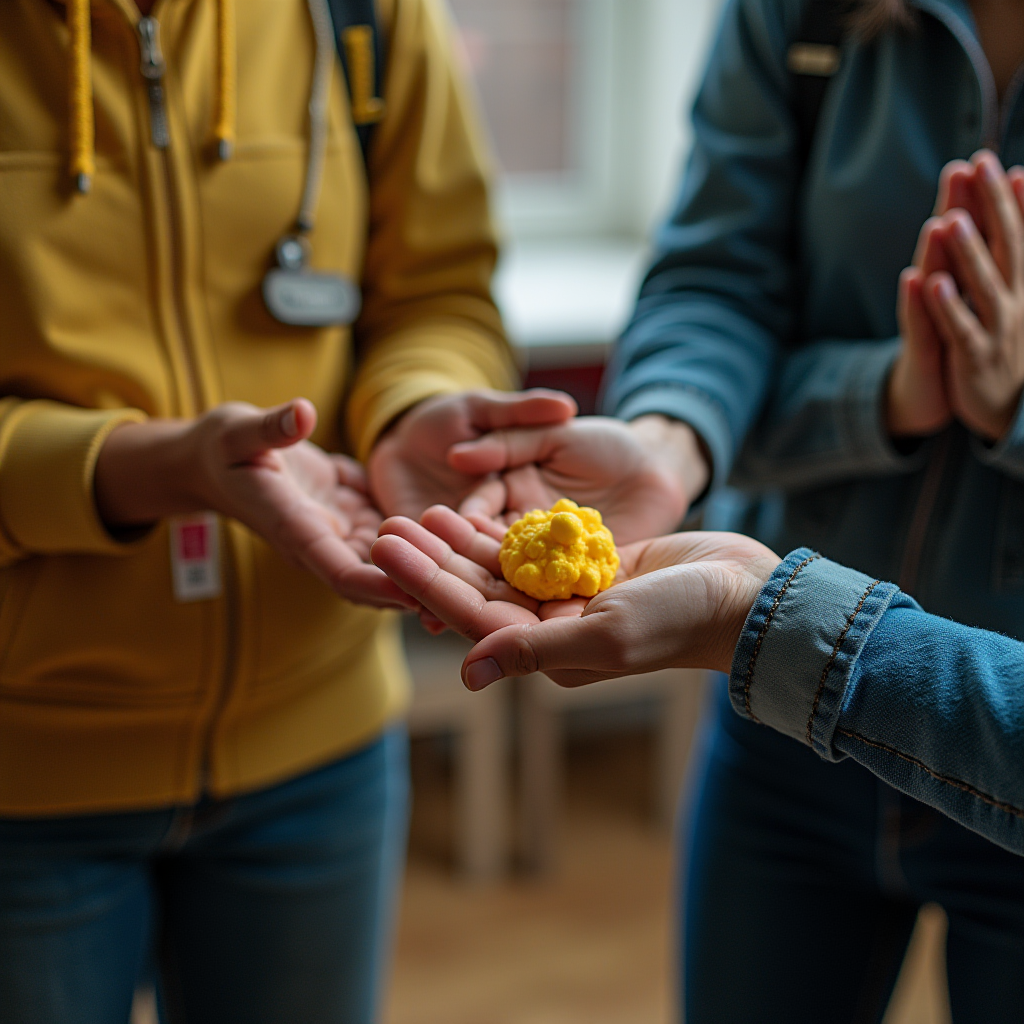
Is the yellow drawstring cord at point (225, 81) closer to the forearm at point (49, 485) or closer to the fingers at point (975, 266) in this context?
the forearm at point (49, 485)

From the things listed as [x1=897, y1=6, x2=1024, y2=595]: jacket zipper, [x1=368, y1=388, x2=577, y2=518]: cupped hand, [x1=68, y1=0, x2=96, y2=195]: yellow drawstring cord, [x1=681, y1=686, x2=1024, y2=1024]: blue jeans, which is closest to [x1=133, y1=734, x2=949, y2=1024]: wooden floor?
[x1=681, y1=686, x2=1024, y2=1024]: blue jeans

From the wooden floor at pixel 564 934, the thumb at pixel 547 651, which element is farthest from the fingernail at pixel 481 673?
the wooden floor at pixel 564 934

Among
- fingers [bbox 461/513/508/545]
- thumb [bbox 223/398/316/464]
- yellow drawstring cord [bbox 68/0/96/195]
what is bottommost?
fingers [bbox 461/513/508/545]

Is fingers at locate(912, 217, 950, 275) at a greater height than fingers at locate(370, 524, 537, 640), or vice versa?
fingers at locate(912, 217, 950, 275)

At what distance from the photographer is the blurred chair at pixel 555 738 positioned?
230cm

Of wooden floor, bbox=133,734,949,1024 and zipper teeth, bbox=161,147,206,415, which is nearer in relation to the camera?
zipper teeth, bbox=161,147,206,415

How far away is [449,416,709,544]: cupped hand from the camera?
958 mm

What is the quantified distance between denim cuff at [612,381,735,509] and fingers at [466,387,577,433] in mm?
88

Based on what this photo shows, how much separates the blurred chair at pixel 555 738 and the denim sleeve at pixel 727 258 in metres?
1.26

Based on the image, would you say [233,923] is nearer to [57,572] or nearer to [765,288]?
[57,572]

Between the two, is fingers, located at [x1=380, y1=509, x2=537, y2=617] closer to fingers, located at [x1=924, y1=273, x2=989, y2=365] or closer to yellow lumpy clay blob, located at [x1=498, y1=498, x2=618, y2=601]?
yellow lumpy clay blob, located at [x1=498, y1=498, x2=618, y2=601]

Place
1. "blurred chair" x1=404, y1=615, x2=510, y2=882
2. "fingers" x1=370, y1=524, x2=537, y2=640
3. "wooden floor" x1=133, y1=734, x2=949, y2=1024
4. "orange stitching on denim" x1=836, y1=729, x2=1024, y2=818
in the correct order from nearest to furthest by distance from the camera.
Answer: "orange stitching on denim" x1=836, y1=729, x2=1024, y2=818, "fingers" x1=370, y1=524, x2=537, y2=640, "wooden floor" x1=133, y1=734, x2=949, y2=1024, "blurred chair" x1=404, y1=615, x2=510, y2=882

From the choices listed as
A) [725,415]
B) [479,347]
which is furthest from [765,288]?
[479,347]

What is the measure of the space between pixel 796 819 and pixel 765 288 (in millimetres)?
524
